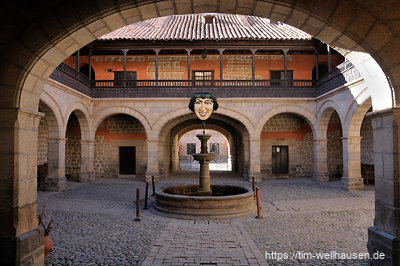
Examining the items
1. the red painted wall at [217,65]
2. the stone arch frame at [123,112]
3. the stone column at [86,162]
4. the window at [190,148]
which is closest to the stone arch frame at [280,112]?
the red painted wall at [217,65]

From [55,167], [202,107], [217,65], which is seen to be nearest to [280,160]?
[217,65]

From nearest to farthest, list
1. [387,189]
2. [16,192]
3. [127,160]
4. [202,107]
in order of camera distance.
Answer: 1. [16,192]
2. [387,189]
3. [202,107]
4. [127,160]

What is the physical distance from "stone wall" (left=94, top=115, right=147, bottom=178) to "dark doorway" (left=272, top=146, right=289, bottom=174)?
7.88 metres

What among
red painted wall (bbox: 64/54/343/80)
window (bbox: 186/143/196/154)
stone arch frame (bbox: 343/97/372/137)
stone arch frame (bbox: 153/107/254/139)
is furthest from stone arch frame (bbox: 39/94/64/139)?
window (bbox: 186/143/196/154)

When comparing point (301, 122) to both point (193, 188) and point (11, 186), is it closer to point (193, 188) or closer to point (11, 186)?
point (193, 188)

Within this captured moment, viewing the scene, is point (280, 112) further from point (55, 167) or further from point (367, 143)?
point (55, 167)

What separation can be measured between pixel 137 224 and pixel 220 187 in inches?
142

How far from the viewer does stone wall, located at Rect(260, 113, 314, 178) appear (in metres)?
15.8

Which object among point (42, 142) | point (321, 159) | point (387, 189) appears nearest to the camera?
point (387, 189)

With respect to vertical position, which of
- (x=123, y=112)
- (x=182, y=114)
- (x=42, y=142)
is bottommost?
(x=42, y=142)

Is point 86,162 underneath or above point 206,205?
above

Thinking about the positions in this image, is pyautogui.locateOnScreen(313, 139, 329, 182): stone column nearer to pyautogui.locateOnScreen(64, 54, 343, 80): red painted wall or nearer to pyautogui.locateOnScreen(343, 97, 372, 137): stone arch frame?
pyautogui.locateOnScreen(343, 97, 372, 137): stone arch frame

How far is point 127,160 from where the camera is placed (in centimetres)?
1602

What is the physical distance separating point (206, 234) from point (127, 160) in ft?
38.2
